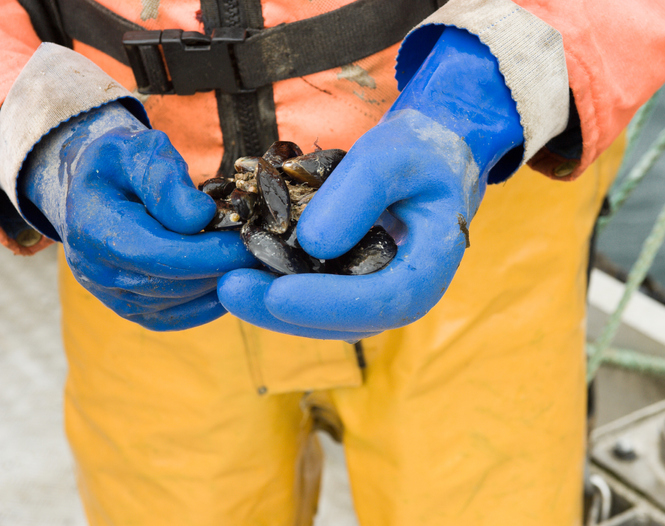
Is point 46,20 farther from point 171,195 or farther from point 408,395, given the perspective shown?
point 408,395

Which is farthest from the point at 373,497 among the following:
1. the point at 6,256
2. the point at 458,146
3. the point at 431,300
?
the point at 6,256

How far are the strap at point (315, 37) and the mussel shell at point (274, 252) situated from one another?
0.27 meters

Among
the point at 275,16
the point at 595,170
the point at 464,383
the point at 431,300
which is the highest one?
the point at 275,16

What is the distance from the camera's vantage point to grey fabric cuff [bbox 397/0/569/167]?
0.65m

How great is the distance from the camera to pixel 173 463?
3.38 feet

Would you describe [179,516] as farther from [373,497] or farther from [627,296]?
[627,296]

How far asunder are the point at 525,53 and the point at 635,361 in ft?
4.62

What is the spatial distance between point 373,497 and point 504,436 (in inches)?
10.9

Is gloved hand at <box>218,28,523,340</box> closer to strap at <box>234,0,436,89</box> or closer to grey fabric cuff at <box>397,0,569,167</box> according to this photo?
grey fabric cuff at <box>397,0,569,167</box>

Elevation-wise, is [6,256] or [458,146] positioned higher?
[458,146]

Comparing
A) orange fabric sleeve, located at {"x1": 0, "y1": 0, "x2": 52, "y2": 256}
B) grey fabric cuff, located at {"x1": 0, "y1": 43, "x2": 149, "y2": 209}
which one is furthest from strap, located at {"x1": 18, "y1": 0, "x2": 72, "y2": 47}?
grey fabric cuff, located at {"x1": 0, "y1": 43, "x2": 149, "y2": 209}

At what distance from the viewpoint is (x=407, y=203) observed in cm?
62

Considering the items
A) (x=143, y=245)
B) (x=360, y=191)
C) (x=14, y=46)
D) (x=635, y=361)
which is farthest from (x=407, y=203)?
(x=635, y=361)

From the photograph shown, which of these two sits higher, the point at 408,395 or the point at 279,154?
the point at 279,154
